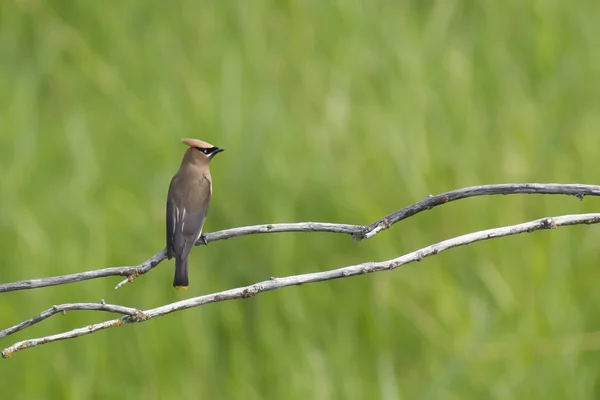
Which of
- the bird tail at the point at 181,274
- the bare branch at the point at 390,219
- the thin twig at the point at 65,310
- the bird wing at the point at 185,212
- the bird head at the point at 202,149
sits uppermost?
the bird head at the point at 202,149

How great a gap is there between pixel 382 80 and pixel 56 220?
191 centimetres

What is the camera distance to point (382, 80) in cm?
657

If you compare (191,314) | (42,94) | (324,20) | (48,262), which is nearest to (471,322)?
(191,314)

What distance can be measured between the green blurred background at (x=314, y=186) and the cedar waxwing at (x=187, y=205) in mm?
1174

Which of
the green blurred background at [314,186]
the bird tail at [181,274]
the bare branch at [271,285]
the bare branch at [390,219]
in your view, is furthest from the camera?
the green blurred background at [314,186]

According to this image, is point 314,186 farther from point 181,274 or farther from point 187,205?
point 181,274

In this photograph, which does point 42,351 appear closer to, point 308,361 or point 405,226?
point 308,361

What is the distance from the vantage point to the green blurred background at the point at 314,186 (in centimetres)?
536

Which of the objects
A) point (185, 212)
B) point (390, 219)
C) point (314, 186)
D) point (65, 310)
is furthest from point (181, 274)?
point (314, 186)

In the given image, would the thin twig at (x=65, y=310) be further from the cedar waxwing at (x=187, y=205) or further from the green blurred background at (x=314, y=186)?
the green blurred background at (x=314, y=186)

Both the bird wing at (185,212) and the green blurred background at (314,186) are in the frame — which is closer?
the bird wing at (185,212)

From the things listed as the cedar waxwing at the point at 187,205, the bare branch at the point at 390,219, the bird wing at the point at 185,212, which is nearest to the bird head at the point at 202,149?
the cedar waxwing at the point at 187,205

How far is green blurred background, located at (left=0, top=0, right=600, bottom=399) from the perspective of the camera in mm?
5359

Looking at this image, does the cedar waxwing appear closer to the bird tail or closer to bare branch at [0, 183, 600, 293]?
the bird tail
